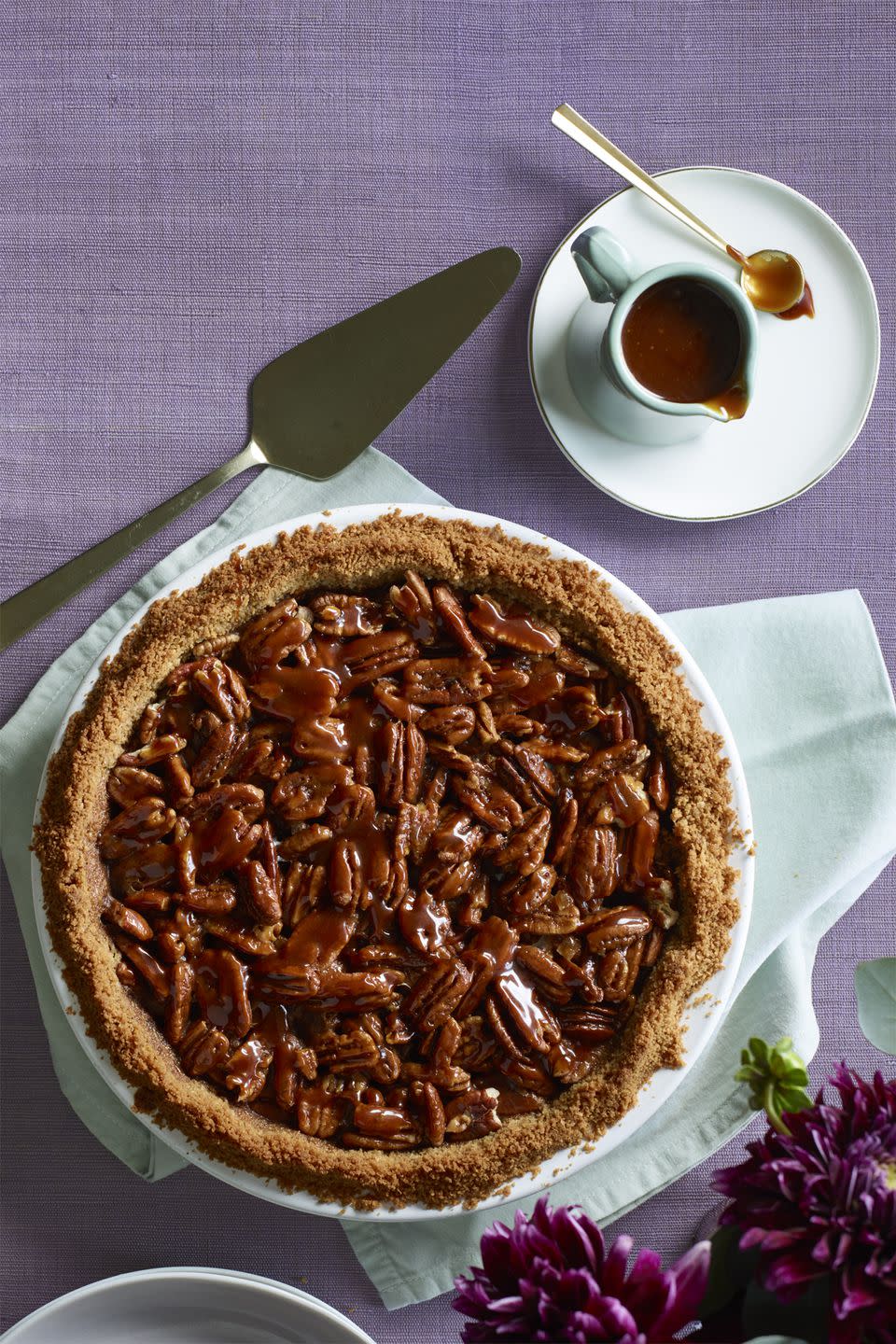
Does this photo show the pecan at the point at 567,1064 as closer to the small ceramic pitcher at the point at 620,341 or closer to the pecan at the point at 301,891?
the pecan at the point at 301,891

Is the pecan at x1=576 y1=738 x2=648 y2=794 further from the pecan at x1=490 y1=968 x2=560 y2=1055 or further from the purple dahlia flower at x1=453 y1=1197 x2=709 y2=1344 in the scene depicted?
the purple dahlia flower at x1=453 y1=1197 x2=709 y2=1344

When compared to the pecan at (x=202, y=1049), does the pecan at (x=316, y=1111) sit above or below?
below

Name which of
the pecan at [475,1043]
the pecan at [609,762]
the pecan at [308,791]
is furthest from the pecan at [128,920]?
the pecan at [609,762]

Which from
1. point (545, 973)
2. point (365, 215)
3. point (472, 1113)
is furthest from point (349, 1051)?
point (365, 215)

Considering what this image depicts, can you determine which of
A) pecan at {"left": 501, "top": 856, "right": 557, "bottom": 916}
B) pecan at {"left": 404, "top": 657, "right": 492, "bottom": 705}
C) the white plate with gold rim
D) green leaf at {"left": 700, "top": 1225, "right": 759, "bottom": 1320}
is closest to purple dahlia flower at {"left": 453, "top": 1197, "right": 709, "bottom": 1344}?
green leaf at {"left": 700, "top": 1225, "right": 759, "bottom": 1320}

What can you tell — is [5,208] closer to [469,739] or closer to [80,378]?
[80,378]

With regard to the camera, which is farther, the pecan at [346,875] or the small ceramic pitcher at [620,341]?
the small ceramic pitcher at [620,341]

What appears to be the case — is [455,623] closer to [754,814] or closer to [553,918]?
[553,918]
